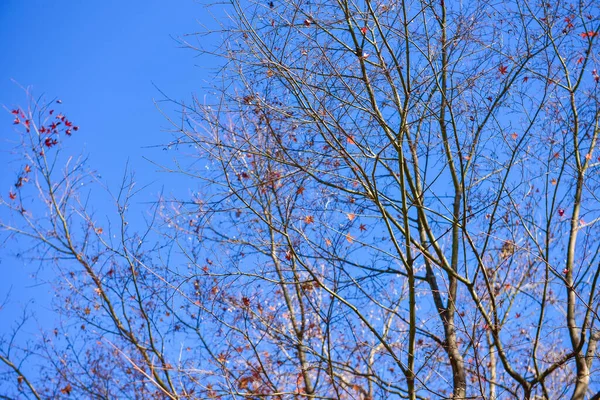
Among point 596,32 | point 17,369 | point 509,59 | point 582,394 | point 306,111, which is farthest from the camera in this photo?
point 17,369

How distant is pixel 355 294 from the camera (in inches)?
229

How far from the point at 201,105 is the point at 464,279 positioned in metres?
2.39

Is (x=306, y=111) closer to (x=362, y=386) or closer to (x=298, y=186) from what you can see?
(x=298, y=186)

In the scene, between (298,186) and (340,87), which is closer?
(340,87)

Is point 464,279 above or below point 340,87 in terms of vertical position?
below

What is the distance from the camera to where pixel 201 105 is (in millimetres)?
5035

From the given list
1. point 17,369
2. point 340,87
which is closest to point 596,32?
point 340,87

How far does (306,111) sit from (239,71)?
68 centimetres

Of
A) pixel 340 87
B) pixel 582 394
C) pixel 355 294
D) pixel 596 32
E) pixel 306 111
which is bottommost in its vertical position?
pixel 582 394

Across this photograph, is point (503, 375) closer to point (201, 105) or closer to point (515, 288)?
point (515, 288)

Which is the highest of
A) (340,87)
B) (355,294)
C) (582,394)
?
(340,87)

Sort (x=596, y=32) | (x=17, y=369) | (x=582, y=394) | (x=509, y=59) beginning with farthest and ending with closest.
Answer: (x=17, y=369) → (x=596, y=32) → (x=509, y=59) → (x=582, y=394)

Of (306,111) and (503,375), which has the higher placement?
(306,111)

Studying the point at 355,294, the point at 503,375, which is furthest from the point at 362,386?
the point at 503,375
